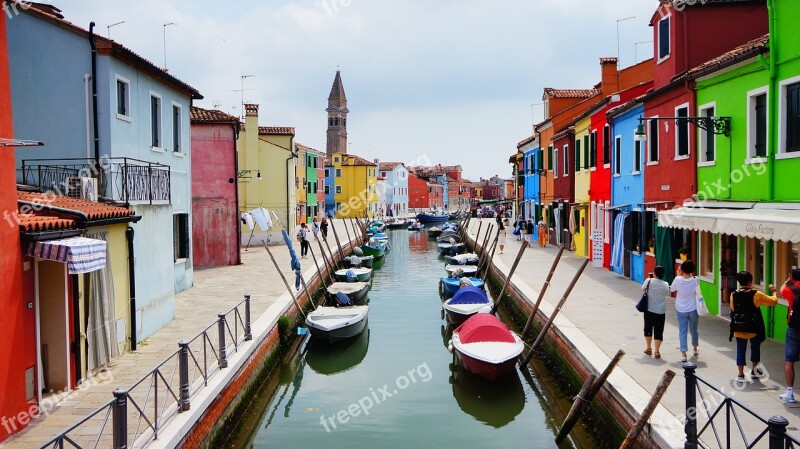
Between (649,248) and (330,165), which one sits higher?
(330,165)

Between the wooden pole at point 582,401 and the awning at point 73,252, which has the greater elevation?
the awning at point 73,252

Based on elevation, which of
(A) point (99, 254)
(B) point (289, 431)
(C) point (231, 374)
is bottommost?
(B) point (289, 431)

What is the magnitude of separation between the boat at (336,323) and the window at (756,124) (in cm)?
994

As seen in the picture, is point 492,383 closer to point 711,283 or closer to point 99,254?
point 711,283

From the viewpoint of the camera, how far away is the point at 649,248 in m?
19.2

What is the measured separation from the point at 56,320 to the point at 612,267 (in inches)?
720

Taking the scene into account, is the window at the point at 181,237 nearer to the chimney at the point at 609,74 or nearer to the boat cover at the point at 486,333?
the boat cover at the point at 486,333

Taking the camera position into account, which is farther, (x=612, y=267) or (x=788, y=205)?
(x=612, y=267)

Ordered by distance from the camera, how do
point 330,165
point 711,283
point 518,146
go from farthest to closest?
1. point 330,165
2. point 518,146
3. point 711,283

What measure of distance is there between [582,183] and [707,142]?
13.2 meters

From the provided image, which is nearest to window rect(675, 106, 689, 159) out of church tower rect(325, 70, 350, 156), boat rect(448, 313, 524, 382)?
boat rect(448, 313, 524, 382)

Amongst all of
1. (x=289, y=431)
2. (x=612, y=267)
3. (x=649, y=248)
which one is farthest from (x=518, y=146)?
(x=289, y=431)

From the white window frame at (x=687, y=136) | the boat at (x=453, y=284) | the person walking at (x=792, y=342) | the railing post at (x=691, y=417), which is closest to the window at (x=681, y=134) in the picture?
the white window frame at (x=687, y=136)

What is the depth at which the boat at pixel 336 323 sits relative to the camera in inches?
658
